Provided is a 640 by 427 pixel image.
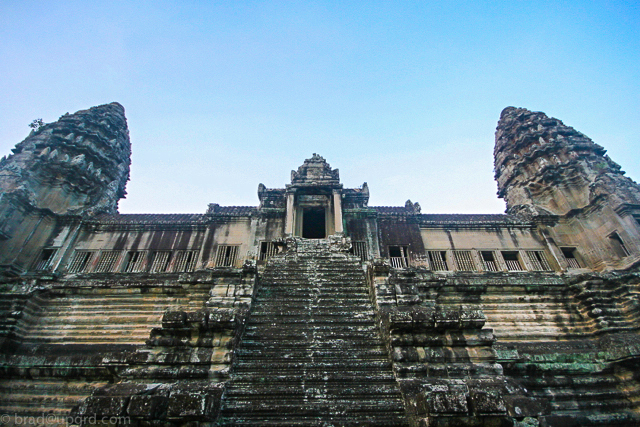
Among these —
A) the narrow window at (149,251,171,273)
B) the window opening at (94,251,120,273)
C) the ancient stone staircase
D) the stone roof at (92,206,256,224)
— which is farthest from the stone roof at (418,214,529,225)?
the window opening at (94,251,120,273)

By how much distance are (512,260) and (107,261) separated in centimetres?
1927

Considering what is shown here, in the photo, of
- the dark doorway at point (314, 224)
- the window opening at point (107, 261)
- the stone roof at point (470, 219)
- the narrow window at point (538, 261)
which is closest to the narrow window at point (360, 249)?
the dark doorway at point (314, 224)

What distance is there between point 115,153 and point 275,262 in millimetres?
15476

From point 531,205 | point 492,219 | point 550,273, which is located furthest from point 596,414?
point 531,205

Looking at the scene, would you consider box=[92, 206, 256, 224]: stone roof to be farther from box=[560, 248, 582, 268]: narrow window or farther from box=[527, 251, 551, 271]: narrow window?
box=[560, 248, 582, 268]: narrow window

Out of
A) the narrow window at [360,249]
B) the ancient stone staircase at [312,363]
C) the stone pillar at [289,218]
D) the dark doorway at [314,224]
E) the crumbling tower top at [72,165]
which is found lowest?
the ancient stone staircase at [312,363]

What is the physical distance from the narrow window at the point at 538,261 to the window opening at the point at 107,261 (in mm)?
19592

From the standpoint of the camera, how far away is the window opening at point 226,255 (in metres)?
15.1

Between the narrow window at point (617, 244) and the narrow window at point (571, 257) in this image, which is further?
the narrow window at point (571, 257)

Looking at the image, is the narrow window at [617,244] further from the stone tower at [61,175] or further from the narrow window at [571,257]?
the stone tower at [61,175]

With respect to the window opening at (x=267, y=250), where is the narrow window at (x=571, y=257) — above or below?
below

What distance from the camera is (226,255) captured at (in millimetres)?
15383

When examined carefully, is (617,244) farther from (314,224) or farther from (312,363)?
(312,363)

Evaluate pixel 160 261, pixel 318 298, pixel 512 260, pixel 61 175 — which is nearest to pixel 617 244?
pixel 512 260
